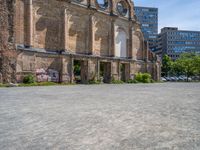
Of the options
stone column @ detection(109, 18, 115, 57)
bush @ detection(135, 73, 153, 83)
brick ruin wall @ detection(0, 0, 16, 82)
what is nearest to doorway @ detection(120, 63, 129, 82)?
bush @ detection(135, 73, 153, 83)

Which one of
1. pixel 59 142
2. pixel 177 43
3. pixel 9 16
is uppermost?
pixel 177 43

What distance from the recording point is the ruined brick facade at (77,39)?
100 ft

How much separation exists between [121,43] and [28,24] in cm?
1904

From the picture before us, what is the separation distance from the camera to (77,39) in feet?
125

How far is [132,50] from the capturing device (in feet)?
156

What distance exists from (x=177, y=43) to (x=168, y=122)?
464 feet

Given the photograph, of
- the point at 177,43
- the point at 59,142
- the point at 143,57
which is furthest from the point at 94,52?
the point at 177,43

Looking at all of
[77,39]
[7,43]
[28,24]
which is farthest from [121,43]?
[7,43]

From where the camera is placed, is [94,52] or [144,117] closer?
[144,117]

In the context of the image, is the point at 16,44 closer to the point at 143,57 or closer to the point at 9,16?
the point at 9,16

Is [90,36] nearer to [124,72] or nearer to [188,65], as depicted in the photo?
[124,72]

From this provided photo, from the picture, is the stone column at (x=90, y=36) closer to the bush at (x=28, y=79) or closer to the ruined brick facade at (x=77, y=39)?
the ruined brick facade at (x=77, y=39)

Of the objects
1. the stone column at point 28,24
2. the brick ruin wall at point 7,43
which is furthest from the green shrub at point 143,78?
the brick ruin wall at point 7,43

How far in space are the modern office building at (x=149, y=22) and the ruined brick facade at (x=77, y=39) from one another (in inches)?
3955
